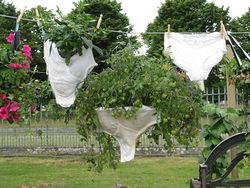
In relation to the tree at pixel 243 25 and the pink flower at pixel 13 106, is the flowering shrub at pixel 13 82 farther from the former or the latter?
the tree at pixel 243 25

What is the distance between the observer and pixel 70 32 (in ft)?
9.68

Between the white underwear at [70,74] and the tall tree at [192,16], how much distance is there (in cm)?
2295

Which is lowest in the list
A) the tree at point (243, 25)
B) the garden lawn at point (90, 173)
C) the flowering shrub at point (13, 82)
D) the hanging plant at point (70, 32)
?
the garden lawn at point (90, 173)

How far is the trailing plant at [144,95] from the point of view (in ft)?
9.32

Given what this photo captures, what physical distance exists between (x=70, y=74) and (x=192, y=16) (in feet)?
78.7

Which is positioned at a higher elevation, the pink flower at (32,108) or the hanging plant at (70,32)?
the hanging plant at (70,32)

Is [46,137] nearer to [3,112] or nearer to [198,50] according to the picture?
[198,50]

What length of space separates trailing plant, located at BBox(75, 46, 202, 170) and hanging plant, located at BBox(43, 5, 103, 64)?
194mm

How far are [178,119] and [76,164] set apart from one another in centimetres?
661

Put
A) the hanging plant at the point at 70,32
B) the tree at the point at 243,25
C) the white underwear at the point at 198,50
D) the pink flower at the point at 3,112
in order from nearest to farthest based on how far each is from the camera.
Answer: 1. the hanging plant at the point at 70,32
2. the pink flower at the point at 3,112
3. the white underwear at the point at 198,50
4. the tree at the point at 243,25

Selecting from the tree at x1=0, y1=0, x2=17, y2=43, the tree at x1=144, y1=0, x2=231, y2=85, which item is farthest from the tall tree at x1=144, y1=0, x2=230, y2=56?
the tree at x1=0, y1=0, x2=17, y2=43

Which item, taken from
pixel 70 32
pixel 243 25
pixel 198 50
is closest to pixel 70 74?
pixel 70 32

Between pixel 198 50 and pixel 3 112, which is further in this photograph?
pixel 198 50

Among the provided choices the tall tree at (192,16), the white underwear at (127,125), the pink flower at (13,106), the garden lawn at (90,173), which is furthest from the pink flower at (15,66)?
the tall tree at (192,16)
